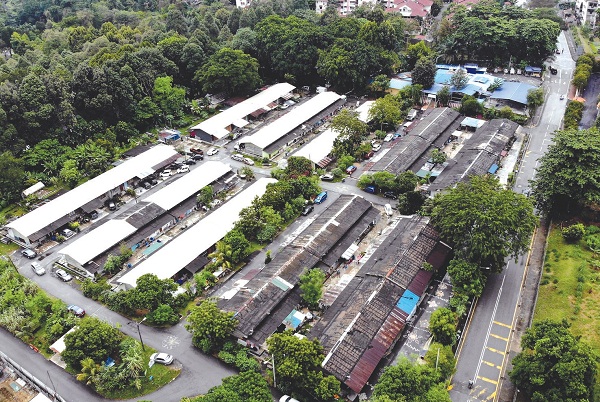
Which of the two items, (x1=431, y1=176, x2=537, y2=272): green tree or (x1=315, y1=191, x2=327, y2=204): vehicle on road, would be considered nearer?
(x1=431, y1=176, x2=537, y2=272): green tree

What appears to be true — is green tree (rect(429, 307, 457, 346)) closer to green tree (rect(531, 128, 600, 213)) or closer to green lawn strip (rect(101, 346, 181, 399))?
green lawn strip (rect(101, 346, 181, 399))

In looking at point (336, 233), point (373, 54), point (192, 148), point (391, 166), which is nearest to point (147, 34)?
point (192, 148)

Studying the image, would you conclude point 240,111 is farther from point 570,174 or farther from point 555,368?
point 555,368

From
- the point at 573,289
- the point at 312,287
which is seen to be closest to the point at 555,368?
the point at 573,289

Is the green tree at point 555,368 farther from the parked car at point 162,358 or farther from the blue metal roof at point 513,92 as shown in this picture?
the blue metal roof at point 513,92

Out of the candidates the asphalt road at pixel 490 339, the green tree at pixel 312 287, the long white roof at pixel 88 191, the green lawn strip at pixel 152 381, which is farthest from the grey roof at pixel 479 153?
the long white roof at pixel 88 191

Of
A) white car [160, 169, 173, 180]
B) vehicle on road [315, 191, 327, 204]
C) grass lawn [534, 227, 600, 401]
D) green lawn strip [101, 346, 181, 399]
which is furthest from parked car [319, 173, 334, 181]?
green lawn strip [101, 346, 181, 399]
